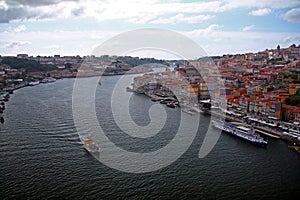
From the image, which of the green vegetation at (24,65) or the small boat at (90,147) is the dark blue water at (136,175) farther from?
the green vegetation at (24,65)

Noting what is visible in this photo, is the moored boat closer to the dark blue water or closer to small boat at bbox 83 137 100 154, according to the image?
the dark blue water

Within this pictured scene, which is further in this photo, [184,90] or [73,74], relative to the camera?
[73,74]

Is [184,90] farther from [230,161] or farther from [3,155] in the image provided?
[3,155]

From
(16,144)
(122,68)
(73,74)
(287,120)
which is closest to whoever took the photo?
(16,144)

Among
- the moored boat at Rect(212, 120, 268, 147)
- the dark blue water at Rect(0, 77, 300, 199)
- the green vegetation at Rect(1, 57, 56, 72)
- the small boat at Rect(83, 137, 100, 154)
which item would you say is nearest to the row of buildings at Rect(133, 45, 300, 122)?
the moored boat at Rect(212, 120, 268, 147)

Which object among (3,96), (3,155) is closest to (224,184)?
(3,155)

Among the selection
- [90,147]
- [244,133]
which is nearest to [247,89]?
[244,133]

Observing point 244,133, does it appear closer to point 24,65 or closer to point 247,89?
point 247,89
